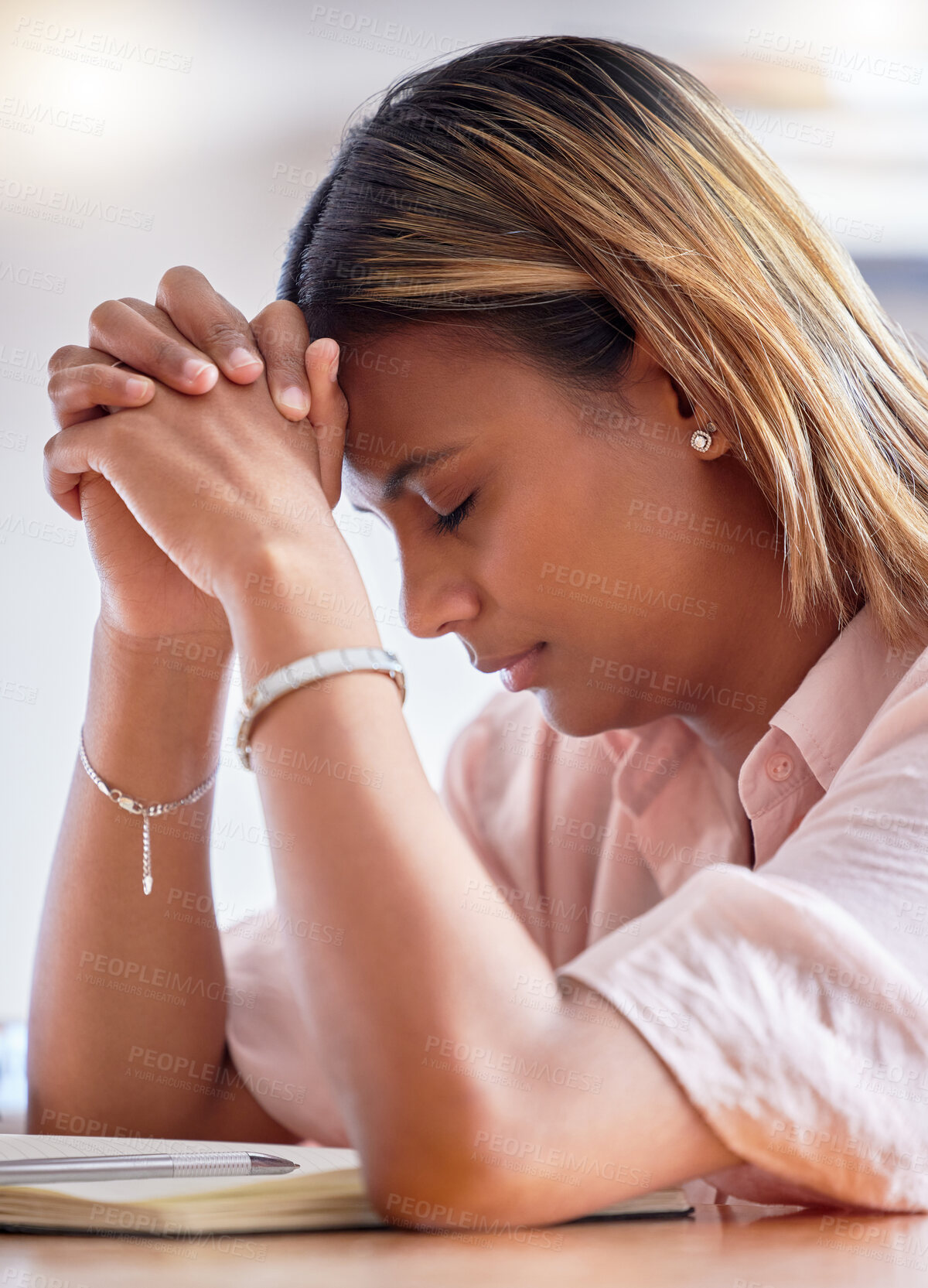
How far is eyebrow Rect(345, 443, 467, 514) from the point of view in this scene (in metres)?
0.83

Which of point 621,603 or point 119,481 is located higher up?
point 119,481

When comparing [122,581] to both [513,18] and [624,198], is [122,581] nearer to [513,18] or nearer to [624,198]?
[624,198]

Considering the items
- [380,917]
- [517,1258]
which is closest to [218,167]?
[380,917]

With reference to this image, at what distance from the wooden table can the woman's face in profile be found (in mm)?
442

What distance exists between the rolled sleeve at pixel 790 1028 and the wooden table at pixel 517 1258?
40 millimetres

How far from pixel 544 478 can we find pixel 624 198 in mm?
220

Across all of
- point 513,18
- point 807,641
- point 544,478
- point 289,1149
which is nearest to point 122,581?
point 544,478

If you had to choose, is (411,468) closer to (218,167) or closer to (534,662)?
(534,662)

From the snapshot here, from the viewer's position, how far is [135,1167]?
0.58 metres

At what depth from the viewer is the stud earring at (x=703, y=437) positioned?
0.88m

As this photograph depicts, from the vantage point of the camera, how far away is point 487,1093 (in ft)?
1.73
